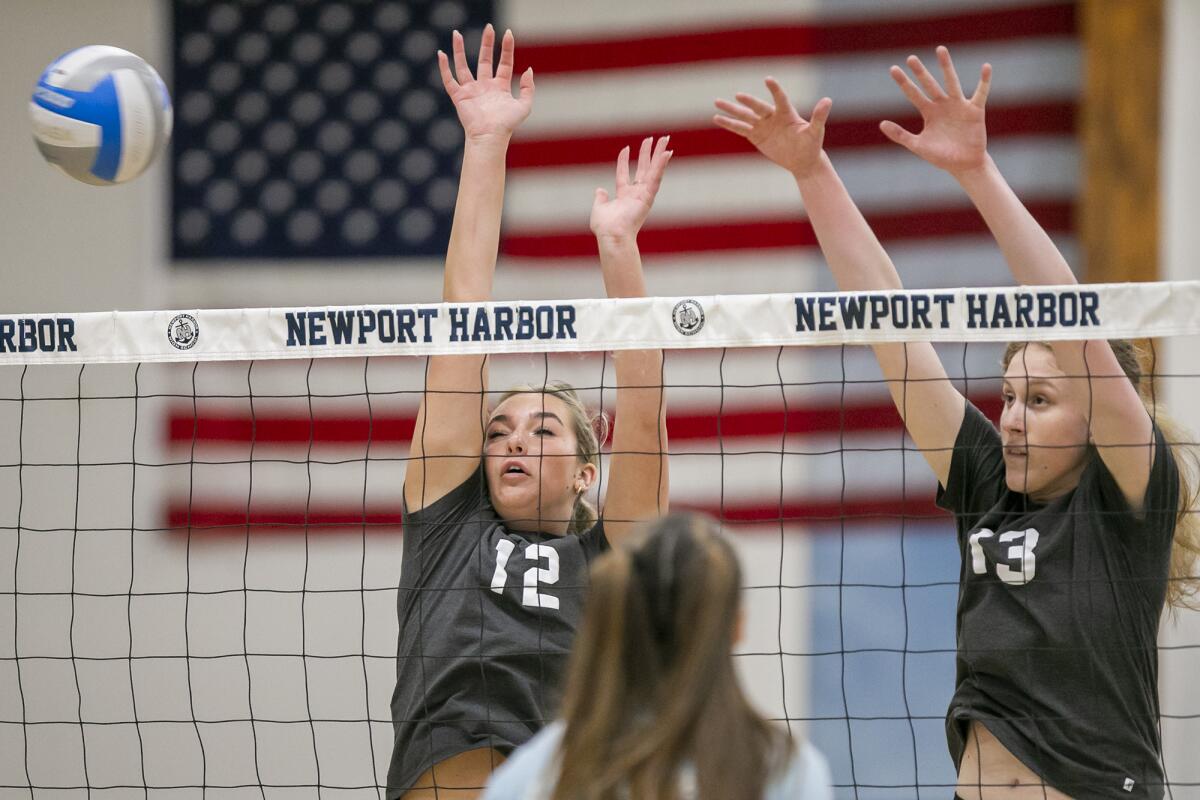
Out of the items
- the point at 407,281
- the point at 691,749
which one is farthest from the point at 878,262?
the point at 407,281

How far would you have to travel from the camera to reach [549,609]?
2881mm

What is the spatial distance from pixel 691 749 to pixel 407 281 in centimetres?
470

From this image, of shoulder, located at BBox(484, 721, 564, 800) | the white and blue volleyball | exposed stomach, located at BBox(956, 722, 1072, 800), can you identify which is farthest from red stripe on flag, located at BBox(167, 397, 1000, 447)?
shoulder, located at BBox(484, 721, 564, 800)

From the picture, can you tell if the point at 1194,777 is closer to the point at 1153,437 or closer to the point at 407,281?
the point at 1153,437

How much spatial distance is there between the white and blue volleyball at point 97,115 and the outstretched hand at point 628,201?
117 centimetres

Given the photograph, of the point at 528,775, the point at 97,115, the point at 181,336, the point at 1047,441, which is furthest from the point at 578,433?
the point at 528,775

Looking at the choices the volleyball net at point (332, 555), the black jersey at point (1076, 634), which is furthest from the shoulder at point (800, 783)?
the volleyball net at point (332, 555)

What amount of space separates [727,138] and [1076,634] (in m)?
3.50

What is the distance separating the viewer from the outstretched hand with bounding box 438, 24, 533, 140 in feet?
10.4

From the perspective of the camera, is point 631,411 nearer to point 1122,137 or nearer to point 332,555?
point 1122,137

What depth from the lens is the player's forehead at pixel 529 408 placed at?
3.12 m

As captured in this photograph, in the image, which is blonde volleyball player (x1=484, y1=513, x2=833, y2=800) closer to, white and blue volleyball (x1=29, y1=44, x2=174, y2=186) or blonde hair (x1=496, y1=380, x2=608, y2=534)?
blonde hair (x1=496, y1=380, x2=608, y2=534)

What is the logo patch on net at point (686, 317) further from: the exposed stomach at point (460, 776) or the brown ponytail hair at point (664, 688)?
the brown ponytail hair at point (664, 688)

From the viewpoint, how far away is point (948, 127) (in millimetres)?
2930
